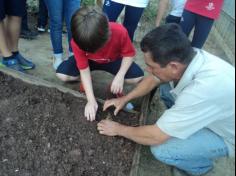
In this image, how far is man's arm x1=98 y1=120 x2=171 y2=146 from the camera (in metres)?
1.78

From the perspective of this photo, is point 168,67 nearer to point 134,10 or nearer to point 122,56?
point 122,56

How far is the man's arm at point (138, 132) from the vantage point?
1.78 metres

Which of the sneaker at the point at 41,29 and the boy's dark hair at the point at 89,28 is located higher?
the boy's dark hair at the point at 89,28

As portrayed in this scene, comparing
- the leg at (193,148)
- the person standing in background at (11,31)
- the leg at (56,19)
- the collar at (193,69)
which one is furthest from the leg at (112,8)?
the leg at (193,148)

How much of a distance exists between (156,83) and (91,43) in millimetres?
616

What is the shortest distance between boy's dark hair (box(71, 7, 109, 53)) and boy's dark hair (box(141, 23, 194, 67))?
381mm

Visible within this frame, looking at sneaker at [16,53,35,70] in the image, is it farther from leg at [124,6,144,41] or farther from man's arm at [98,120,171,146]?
man's arm at [98,120,171,146]

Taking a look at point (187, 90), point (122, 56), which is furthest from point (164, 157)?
point (122, 56)

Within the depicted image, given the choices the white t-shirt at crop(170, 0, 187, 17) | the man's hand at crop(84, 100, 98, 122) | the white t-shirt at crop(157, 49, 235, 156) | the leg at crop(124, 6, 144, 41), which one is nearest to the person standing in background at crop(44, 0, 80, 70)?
the leg at crop(124, 6, 144, 41)

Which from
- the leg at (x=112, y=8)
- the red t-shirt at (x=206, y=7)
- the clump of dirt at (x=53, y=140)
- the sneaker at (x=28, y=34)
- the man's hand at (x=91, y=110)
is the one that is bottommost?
the sneaker at (x=28, y=34)

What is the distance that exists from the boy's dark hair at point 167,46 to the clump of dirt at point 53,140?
27.5 inches

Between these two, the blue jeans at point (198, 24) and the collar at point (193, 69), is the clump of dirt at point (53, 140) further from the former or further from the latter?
the blue jeans at point (198, 24)

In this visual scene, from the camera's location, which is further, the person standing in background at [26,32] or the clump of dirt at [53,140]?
the person standing in background at [26,32]

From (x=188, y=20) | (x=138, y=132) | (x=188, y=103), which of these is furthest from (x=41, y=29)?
(x=188, y=103)
